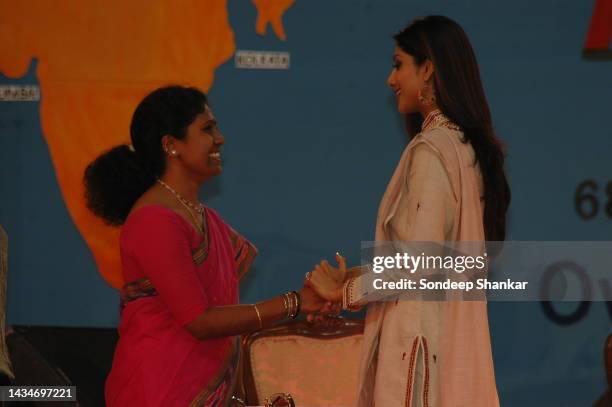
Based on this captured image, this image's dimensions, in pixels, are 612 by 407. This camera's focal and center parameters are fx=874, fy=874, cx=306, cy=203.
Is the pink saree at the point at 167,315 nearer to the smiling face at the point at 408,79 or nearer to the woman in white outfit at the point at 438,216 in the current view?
the woman in white outfit at the point at 438,216

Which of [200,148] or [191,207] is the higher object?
[200,148]

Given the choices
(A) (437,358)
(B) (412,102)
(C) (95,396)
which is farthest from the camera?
(C) (95,396)

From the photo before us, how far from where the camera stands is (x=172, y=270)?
2326 mm

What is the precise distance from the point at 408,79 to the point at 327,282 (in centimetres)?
68

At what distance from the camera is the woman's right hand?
2.61 m

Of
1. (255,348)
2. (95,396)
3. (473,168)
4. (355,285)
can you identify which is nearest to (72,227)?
(95,396)

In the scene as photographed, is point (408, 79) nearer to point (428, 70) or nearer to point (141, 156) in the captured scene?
point (428, 70)

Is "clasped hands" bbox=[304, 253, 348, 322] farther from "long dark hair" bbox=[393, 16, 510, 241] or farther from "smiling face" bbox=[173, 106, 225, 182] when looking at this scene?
"long dark hair" bbox=[393, 16, 510, 241]

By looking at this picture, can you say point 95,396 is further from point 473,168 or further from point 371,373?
point 473,168

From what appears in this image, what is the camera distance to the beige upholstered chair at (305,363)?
3.27 meters

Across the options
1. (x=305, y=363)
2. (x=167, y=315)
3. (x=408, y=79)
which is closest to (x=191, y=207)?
(x=167, y=315)

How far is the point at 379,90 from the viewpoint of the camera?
3.62m

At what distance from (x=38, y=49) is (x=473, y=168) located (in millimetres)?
2237

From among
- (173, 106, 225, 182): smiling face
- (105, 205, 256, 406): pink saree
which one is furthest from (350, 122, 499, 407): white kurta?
(173, 106, 225, 182): smiling face
